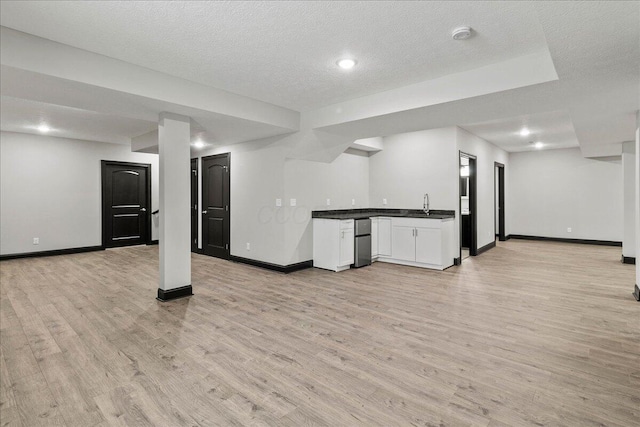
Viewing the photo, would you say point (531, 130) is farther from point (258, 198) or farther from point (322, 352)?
point (322, 352)

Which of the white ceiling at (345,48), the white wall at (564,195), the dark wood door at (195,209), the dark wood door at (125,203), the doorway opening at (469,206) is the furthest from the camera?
the white wall at (564,195)

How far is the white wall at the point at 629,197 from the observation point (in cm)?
617

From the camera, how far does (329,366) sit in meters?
2.48

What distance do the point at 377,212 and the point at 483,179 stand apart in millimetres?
2549

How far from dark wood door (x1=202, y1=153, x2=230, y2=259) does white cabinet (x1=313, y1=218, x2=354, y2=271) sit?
185 centimetres

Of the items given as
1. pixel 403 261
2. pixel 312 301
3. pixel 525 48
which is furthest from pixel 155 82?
pixel 403 261

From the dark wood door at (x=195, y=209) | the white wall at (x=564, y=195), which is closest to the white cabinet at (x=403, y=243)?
the dark wood door at (x=195, y=209)

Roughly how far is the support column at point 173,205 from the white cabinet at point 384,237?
3535 millimetres

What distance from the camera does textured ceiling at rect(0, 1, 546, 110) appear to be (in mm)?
2307

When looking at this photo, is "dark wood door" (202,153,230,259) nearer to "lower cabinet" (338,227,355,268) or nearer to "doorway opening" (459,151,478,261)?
"lower cabinet" (338,227,355,268)

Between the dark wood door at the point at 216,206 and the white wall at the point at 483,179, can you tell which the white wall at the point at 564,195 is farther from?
the dark wood door at the point at 216,206

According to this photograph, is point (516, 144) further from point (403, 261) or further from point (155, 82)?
point (155, 82)

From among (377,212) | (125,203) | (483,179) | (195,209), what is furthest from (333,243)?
(125,203)

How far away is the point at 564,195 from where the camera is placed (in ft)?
29.0
